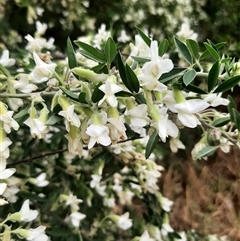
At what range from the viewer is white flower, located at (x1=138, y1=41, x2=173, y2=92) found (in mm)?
492

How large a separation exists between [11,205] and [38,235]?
12.4 inches

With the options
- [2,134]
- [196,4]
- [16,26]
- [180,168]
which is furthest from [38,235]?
[180,168]

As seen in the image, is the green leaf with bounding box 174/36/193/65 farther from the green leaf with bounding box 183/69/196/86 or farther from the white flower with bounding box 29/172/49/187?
the white flower with bounding box 29/172/49/187

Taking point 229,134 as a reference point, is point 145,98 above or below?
above

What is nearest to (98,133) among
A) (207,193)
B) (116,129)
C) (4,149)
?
(116,129)

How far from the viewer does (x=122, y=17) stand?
1727 mm

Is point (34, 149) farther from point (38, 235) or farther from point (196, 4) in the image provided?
point (196, 4)

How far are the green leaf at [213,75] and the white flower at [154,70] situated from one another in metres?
0.08

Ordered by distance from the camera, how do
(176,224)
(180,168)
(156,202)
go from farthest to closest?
(180,168) < (176,224) < (156,202)

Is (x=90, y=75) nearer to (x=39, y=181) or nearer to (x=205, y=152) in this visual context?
(x=205, y=152)

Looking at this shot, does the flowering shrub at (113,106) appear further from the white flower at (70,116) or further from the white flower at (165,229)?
the white flower at (165,229)

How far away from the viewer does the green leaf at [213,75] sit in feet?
1.81

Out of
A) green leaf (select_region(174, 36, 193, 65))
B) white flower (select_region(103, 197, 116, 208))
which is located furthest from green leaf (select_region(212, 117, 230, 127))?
white flower (select_region(103, 197, 116, 208))

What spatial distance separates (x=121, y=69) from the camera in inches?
20.8
